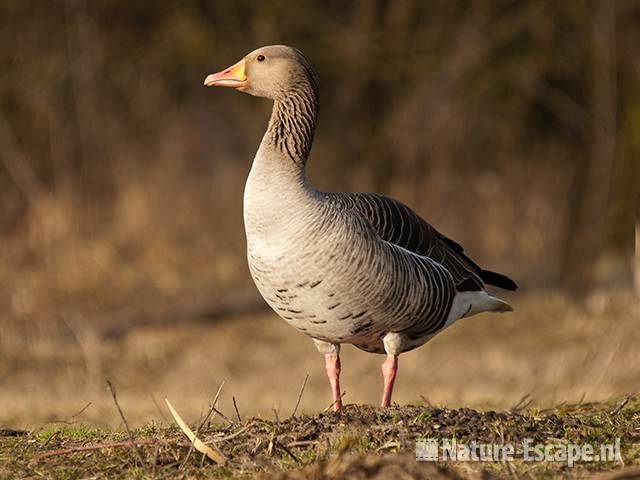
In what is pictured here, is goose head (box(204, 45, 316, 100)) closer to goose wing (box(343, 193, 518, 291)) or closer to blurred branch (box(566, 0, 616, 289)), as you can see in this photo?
goose wing (box(343, 193, 518, 291))

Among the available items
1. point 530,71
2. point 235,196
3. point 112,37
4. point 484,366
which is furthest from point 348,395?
point 112,37

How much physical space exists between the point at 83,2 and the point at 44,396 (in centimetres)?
630

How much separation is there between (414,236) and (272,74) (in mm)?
1345

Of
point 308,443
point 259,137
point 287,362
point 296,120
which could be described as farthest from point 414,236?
point 259,137

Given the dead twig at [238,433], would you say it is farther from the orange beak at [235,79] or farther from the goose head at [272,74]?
the orange beak at [235,79]

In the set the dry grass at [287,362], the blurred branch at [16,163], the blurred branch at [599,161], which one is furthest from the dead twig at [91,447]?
the blurred branch at [16,163]

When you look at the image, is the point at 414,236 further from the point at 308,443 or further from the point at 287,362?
the point at 287,362

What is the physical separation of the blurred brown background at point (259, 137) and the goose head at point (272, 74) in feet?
21.0

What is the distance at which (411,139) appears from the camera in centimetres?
1492

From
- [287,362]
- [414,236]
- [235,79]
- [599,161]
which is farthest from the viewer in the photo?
[599,161]

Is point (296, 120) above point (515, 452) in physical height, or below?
above

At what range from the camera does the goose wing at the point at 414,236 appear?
255 inches

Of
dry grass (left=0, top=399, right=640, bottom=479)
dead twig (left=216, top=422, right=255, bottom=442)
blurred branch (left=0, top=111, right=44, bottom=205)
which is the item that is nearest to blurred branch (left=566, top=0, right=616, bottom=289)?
blurred branch (left=0, top=111, right=44, bottom=205)

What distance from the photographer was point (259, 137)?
50.4 ft
